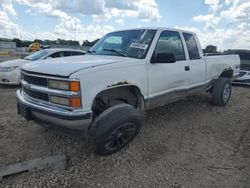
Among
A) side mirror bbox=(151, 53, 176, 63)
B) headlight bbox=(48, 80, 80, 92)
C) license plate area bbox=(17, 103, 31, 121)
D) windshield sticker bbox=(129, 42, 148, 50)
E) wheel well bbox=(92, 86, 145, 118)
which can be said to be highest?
windshield sticker bbox=(129, 42, 148, 50)

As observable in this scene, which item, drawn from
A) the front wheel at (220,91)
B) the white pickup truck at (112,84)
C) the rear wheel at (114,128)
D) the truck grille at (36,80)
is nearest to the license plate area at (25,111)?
the white pickup truck at (112,84)

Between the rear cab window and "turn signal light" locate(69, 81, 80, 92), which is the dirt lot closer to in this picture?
"turn signal light" locate(69, 81, 80, 92)

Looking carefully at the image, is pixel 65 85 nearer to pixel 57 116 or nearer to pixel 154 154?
pixel 57 116

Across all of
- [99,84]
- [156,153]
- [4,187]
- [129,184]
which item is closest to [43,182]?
[4,187]

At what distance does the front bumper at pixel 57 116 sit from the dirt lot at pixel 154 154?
1.93 feet

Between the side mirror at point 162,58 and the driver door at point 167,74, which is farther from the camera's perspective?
the driver door at point 167,74

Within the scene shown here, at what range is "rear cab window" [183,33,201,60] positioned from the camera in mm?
5582

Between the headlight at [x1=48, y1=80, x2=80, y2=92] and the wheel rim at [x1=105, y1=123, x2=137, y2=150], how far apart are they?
0.85 meters

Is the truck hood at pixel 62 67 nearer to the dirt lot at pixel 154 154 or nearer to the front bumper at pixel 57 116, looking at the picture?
the front bumper at pixel 57 116

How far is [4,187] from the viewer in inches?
123

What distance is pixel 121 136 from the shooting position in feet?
12.9

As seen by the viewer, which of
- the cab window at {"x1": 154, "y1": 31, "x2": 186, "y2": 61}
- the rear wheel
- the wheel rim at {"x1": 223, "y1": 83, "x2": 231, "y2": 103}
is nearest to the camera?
the rear wheel

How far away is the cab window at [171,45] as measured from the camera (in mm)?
4783

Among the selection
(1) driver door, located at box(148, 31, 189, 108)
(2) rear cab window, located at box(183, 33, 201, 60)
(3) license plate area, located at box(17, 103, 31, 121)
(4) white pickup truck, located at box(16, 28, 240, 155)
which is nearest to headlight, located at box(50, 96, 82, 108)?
(4) white pickup truck, located at box(16, 28, 240, 155)
